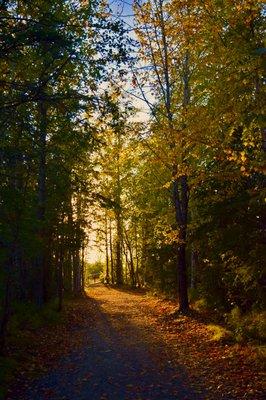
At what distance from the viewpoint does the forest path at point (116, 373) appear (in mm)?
8891

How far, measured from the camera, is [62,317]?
20.4 m

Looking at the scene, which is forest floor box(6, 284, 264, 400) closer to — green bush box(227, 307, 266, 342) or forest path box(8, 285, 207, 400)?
forest path box(8, 285, 207, 400)

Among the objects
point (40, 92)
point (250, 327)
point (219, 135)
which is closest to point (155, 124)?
point (219, 135)

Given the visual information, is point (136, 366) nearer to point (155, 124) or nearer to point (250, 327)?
point (250, 327)

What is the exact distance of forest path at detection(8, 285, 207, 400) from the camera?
889cm

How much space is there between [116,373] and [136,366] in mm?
778

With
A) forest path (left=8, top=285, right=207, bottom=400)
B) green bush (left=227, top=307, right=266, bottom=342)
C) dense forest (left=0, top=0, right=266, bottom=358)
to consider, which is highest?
dense forest (left=0, top=0, right=266, bottom=358)

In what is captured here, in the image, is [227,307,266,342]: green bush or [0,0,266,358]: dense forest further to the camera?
[227,307,266,342]: green bush

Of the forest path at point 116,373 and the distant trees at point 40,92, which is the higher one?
the distant trees at point 40,92

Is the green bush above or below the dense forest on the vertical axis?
below

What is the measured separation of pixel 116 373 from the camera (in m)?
10.6

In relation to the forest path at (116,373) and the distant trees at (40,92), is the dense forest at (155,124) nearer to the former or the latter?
the distant trees at (40,92)

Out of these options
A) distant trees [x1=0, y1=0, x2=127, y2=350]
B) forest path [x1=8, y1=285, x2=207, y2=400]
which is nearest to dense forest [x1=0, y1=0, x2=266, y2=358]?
distant trees [x1=0, y1=0, x2=127, y2=350]

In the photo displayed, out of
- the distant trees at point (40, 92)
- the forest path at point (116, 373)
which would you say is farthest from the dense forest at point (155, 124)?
the forest path at point (116, 373)
